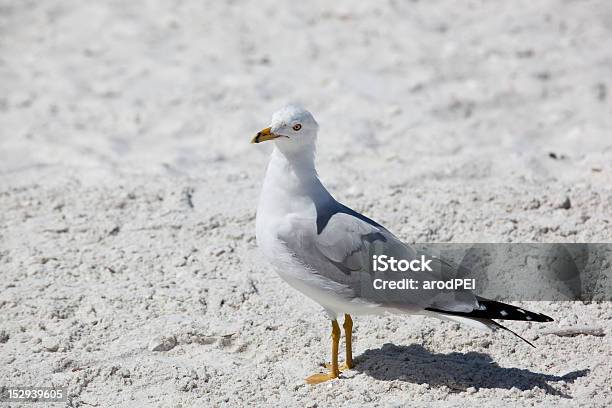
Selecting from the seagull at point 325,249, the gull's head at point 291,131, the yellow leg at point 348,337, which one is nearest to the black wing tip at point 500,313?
the seagull at point 325,249

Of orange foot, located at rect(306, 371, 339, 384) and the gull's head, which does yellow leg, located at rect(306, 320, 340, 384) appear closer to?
orange foot, located at rect(306, 371, 339, 384)

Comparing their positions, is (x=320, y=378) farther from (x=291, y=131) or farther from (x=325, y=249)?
(x=291, y=131)

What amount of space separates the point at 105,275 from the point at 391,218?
1.38m

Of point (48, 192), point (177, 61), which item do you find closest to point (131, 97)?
point (177, 61)

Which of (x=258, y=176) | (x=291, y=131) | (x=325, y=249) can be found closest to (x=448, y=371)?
(x=325, y=249)

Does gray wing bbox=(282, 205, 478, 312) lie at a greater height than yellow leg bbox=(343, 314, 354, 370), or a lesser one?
greater

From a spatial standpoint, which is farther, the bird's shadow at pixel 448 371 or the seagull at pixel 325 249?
the bird's shadow at pixel 448 371

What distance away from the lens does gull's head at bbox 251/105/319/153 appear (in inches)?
131

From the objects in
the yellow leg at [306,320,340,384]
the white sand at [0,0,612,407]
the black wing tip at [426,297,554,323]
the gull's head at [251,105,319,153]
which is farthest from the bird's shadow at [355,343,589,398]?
the gull's head at [251,105,319,153]

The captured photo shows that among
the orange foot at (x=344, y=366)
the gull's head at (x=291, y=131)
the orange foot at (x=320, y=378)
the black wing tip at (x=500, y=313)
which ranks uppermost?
the gull's head at (x=291, y=131)

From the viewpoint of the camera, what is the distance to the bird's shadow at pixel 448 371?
10.9ft

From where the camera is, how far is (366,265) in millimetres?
3270

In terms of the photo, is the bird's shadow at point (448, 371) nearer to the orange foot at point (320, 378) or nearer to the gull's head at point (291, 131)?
the orange foot at point (320, 378)

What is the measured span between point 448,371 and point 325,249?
2.16ft
